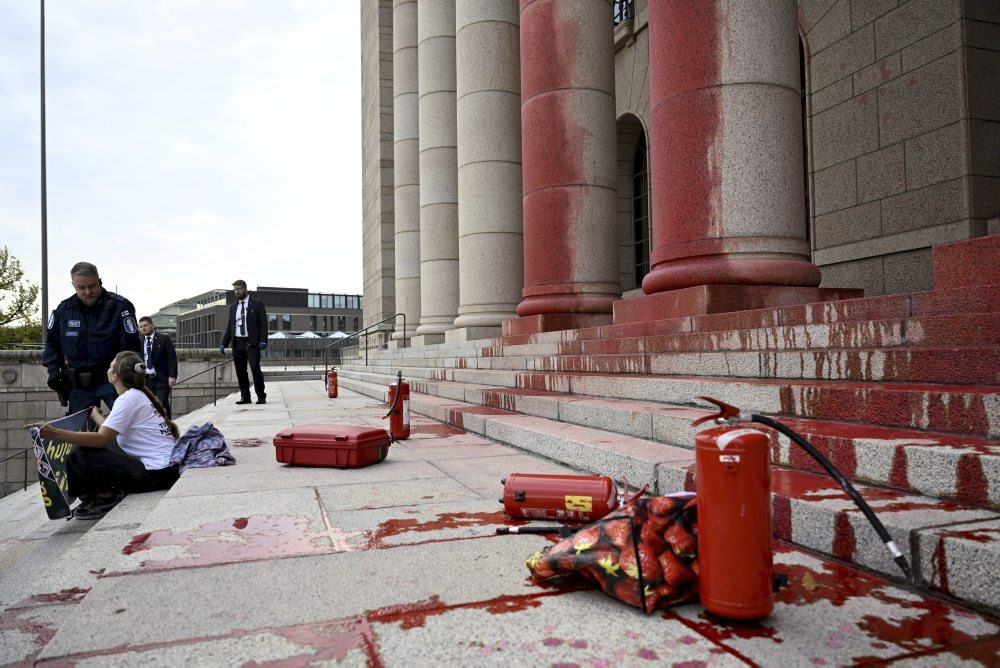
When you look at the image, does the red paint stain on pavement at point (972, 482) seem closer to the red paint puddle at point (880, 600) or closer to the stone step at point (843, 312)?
the red paint puddle at point (880, 600)

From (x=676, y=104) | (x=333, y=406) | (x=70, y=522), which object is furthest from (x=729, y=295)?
(x=333, y=406)

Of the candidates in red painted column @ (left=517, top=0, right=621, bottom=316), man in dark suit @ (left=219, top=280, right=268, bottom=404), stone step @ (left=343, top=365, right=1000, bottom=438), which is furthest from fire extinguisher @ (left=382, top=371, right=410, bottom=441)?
man in dark suit @ (left=219, top=280, right=268, bottom=404)

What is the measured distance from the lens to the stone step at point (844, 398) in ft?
10.1

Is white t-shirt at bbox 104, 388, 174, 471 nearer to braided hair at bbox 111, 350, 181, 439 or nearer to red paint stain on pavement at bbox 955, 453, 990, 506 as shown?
braided hair at bbox 111, 350, 181, 439

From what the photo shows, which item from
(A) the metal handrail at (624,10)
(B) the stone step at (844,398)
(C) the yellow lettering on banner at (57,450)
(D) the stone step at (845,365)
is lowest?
(C) the yellow lettering on banner at (57,450)

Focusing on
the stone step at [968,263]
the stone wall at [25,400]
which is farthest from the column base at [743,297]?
the stone wall at [25,400]

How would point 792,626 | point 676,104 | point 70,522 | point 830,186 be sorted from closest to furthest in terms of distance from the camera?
point 792,626 → point 70,522 → point 676,104 → point 830,186

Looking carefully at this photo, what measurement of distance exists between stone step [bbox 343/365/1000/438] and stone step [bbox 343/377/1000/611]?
1.56 feet

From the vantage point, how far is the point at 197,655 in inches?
84.8

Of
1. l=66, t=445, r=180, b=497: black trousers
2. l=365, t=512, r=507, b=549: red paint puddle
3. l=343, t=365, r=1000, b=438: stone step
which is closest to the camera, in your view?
l=343, t=365, r=1000, b=438: stone step

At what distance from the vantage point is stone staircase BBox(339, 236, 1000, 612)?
2.64m

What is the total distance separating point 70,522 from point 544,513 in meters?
3.78

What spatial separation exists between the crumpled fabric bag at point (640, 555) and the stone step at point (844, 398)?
1452mm

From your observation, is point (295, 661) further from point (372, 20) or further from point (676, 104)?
point (372, 20)
